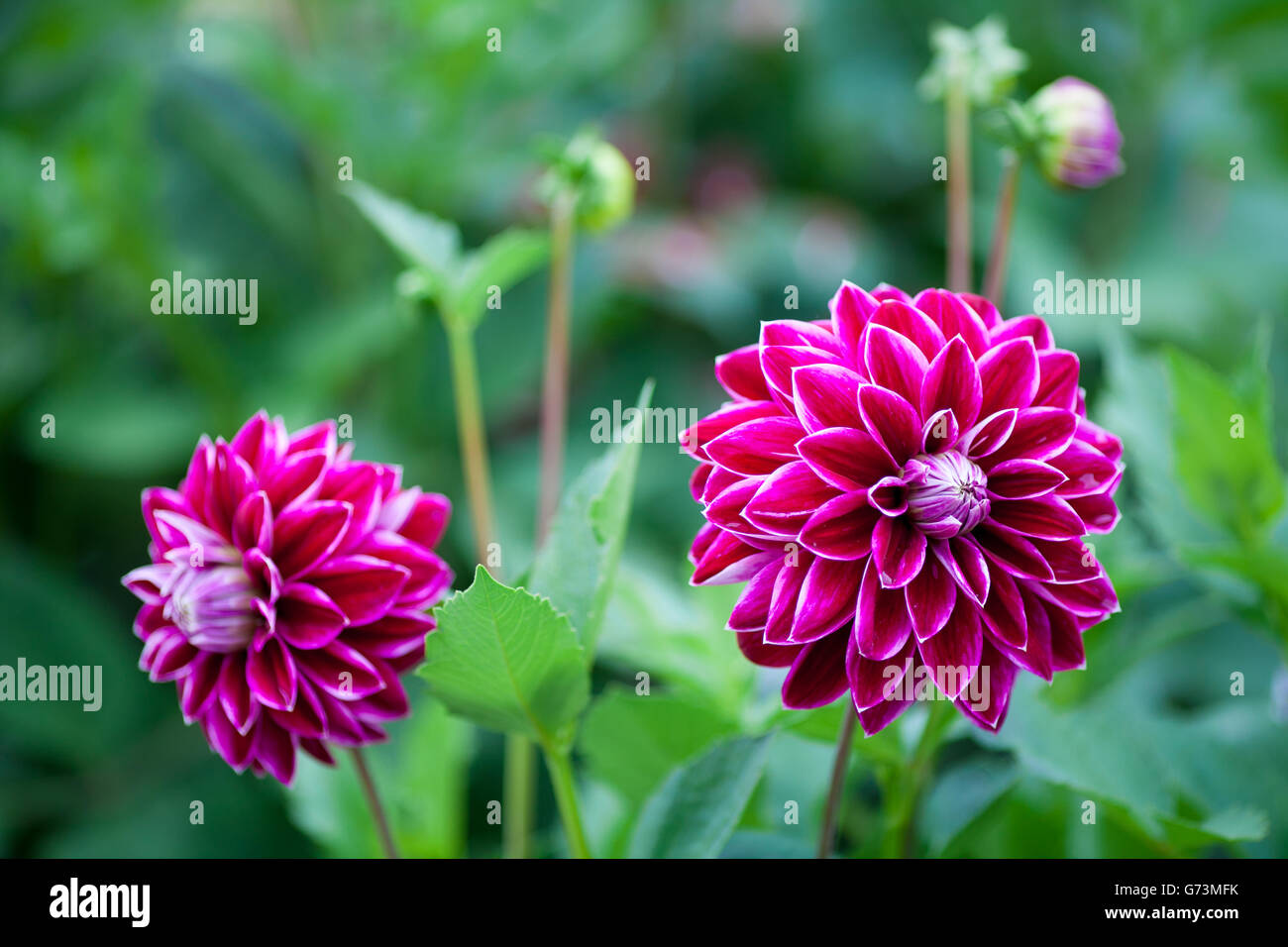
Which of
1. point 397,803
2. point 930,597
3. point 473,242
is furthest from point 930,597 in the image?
point 473,242

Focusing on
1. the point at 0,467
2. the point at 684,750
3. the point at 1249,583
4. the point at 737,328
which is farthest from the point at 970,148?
the point at 0,467

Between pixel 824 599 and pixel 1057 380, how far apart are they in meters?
0.11

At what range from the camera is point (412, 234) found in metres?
0.48

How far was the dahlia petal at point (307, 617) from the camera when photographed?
1.25 ft

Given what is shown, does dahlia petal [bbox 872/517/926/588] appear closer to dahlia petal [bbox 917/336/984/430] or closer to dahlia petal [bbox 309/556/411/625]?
dahlia petal [bbox 917/336/984/430]

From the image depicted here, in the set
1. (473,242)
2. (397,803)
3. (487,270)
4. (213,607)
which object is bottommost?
(397,803)

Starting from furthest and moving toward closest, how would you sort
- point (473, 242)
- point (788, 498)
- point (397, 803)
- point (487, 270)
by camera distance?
point (473, 242), point (397, 803), point (487, 270), point (788, 498)

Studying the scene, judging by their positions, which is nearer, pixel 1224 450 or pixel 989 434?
pixel 989 434

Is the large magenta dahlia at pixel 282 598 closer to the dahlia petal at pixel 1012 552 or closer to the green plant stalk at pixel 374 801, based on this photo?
the green plant stalk at pixel 374 801

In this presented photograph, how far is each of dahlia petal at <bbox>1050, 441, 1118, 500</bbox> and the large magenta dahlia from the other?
21 centimetres

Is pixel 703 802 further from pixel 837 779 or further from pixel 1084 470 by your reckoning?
pixel 1084 470

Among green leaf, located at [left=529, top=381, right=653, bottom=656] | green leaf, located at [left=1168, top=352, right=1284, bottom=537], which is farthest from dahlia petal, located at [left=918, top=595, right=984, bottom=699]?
green leaf, located at [left=1168, top=352, right=1284, bottom=537]

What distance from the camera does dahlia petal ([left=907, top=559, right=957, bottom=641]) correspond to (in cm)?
34

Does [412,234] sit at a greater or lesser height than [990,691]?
greater
